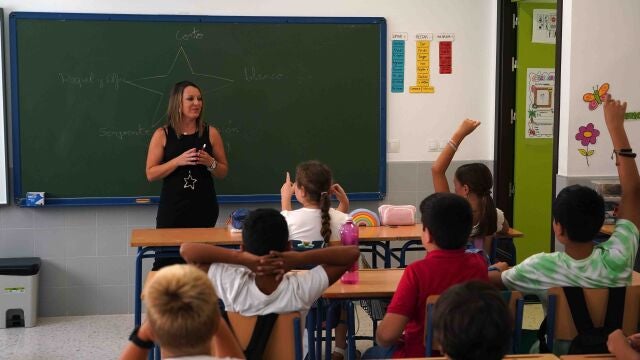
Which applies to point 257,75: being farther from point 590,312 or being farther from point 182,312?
point 182,312

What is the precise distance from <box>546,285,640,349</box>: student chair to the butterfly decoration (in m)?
2.69

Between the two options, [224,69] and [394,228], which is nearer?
[394,228]

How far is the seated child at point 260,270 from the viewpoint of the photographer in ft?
8.98

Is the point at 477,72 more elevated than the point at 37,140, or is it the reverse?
the point at 477,72

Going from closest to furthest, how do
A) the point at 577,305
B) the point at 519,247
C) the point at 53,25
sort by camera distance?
1. the point at 577,305
2. the point at 53,25
3. the point at 519,247

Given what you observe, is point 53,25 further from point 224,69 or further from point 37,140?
point 224,69

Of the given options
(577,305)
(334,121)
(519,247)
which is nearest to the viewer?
(577,305)

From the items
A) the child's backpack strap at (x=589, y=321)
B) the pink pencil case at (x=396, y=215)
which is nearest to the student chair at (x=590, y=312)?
the child's backpack strap at (x=589, y=321)

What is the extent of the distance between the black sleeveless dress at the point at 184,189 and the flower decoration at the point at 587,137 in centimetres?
246

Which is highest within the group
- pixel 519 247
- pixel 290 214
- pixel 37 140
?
pixel 37 140

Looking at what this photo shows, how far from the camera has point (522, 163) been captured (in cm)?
629

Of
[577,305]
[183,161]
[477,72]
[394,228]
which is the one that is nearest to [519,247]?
[477,72]

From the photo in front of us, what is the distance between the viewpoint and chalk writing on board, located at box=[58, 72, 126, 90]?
5.56 metres

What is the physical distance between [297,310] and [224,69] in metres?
3.28
